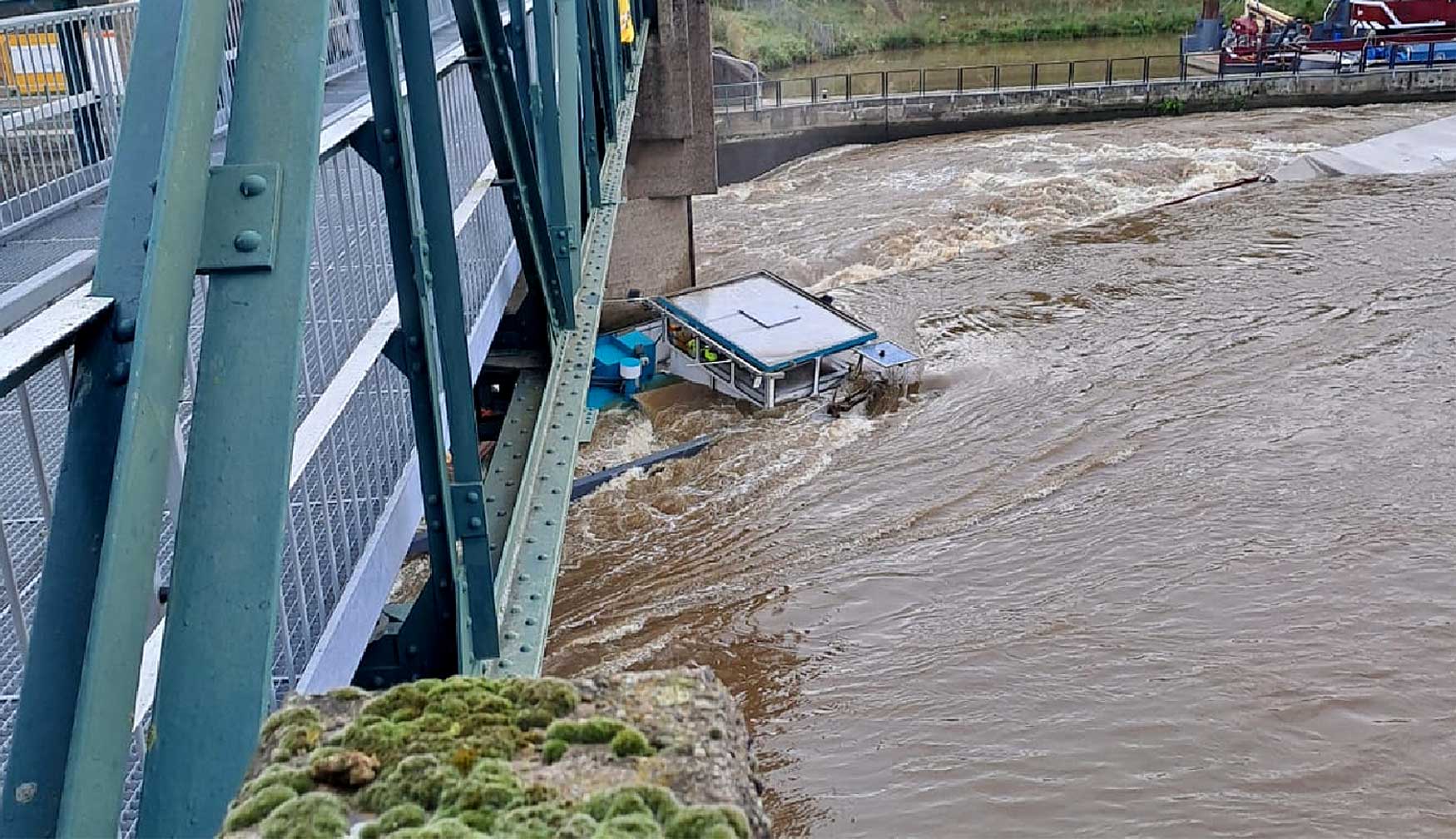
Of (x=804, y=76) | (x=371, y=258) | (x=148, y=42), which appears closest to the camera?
(x=148, y=42)

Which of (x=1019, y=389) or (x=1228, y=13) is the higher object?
(x=1228, y=13)

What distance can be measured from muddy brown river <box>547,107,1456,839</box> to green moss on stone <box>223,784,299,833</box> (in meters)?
9.78

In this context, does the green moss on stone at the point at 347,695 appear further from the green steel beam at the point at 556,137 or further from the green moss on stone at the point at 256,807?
the green steel beam at the point at 556,137

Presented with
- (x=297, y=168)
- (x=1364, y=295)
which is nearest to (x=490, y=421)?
(x=297, y=168)

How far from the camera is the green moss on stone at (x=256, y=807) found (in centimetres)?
177

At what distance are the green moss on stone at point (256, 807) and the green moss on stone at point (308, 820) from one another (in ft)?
0.05

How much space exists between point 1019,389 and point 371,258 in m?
15.9

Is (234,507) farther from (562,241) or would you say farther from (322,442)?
(562,241)

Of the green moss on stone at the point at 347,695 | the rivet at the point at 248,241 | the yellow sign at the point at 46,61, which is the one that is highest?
the yellow sign at the point at 46,61

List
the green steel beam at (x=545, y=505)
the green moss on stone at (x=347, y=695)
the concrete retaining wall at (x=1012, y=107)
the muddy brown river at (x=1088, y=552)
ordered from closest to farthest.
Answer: the green moss on stone at (x=347, y=695), the green steel beam at (x=545, y=505), the muddy brown river at (x=1088, y=552), the concrete retaining wall at (x=1012, y=107)

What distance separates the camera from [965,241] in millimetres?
27250

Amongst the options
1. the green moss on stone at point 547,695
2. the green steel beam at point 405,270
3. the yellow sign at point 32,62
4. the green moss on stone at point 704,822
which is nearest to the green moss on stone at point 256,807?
the green moss on stone at point 547,695

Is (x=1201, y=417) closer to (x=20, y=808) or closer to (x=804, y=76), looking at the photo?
(x=20, y=808)

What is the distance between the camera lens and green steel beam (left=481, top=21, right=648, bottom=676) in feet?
15.6
